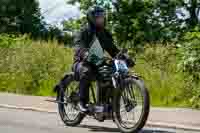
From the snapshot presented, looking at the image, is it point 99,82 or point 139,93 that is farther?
point 99,82

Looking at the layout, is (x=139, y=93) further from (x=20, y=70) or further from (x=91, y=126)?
(x=20, y=70)

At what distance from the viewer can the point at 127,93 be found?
10.2 meters

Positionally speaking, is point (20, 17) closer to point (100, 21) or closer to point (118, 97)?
point (100, 21)

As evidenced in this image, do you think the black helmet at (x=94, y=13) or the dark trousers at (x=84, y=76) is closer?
the black helmet at (x=94, y=13)

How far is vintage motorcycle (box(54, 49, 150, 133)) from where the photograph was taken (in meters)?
9.98

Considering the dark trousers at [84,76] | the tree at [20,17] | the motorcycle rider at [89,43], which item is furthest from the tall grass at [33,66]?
the tree at [20,17]

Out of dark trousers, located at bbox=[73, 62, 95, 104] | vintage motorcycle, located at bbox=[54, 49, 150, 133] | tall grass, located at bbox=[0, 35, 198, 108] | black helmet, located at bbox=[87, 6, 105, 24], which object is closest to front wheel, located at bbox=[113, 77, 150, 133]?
vintage motorcycle, located at bbox=[54, 49, 150, 133]

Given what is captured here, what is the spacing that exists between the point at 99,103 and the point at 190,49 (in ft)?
15.9

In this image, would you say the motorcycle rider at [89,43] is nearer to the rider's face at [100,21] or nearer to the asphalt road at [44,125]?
the rider's face at [100,21]

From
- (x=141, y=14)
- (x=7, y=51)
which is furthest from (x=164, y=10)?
(x=7, y=51)

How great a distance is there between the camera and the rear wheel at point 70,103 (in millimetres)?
11461

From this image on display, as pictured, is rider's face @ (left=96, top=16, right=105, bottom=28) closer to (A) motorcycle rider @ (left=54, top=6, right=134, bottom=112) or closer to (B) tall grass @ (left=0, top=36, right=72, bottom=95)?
(A) motorcycle rider @ (left=54, top=6, right=134, bottom=112)

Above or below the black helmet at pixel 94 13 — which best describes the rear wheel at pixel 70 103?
below

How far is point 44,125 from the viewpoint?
1162cm
